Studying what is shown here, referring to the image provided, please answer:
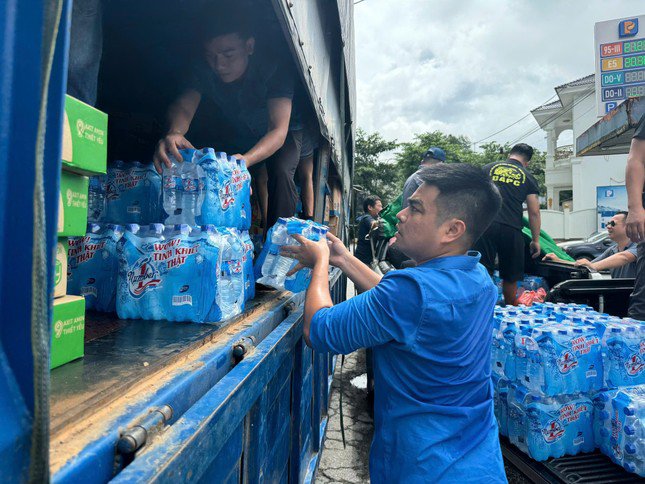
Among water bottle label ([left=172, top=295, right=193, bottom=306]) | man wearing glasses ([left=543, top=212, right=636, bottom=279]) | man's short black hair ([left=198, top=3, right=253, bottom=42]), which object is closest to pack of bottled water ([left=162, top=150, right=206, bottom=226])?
water bottle label ([left=172, top=295, right=193, bottom=306])

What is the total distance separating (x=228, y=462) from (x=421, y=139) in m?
38.0

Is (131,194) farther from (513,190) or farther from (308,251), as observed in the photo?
(513,190)

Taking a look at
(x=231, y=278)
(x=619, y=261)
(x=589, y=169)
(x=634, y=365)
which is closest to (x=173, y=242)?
(x=231, y=278)

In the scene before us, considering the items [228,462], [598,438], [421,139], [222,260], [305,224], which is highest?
[421,139]

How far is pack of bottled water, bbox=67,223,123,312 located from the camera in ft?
5.71

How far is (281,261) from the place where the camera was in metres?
2.13

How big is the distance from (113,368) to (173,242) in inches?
23.3

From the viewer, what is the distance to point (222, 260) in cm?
167

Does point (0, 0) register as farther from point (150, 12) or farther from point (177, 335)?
point (150, 12)

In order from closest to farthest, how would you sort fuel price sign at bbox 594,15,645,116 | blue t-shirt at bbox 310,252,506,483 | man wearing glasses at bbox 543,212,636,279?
blue t-shirt at bbox 310,252,506,483 → man wearing glasses at bbox 543,212,636,279 → fuel price sign at bbox 594,15,645,116

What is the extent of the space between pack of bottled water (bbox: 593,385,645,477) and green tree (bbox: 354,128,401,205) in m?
32.4

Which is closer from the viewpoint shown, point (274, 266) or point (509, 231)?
point (274, 266)

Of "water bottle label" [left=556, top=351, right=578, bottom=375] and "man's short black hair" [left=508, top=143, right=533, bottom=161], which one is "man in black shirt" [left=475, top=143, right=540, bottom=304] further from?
"water bottle label" [left=556, top=351, right=578, bottom=375]

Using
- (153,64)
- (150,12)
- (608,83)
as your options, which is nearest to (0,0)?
(150,12)
